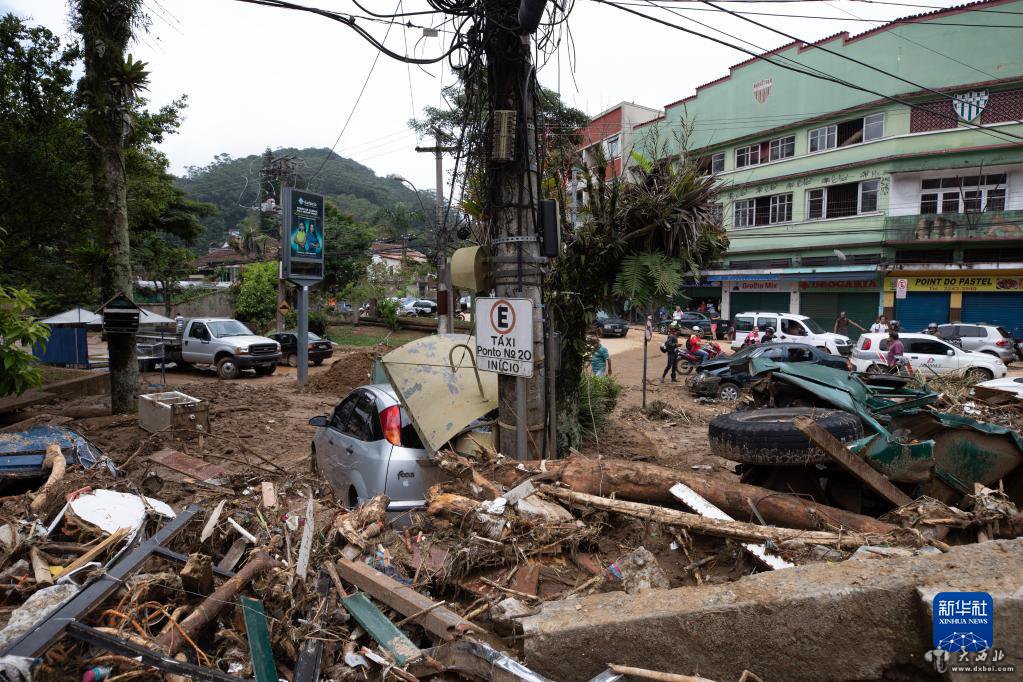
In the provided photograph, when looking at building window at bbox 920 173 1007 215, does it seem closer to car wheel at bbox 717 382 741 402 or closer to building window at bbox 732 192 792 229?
building window at bbox 732 192 792 229

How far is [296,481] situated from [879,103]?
32.8 metres

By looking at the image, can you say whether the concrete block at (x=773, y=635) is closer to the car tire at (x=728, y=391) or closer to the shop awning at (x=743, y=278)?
the car tire at (x=728, y=391)

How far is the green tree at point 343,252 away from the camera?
124 ft

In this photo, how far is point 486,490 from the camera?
4.44 meters

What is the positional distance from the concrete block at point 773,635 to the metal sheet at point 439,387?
2.76m

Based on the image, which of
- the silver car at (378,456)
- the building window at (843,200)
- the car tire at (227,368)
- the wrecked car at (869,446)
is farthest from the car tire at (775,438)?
the building window at (843,200)

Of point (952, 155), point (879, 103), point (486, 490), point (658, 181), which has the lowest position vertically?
point (486, 490)

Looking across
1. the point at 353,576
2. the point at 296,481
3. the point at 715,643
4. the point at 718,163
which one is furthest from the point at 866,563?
the point at 718,163

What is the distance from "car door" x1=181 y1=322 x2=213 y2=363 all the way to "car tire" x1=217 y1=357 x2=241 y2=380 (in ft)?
2.16

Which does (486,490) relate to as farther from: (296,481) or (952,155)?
(952,155)

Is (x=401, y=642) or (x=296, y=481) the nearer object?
(x=401, y=642)

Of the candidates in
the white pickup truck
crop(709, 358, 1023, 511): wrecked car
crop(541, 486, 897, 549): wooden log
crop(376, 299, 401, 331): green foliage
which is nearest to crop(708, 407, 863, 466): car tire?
crop(709, 358, 1023, 511): wrecked car

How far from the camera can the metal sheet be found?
5.59 metres

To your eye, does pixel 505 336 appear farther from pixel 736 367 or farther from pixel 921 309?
pixel 921 309
